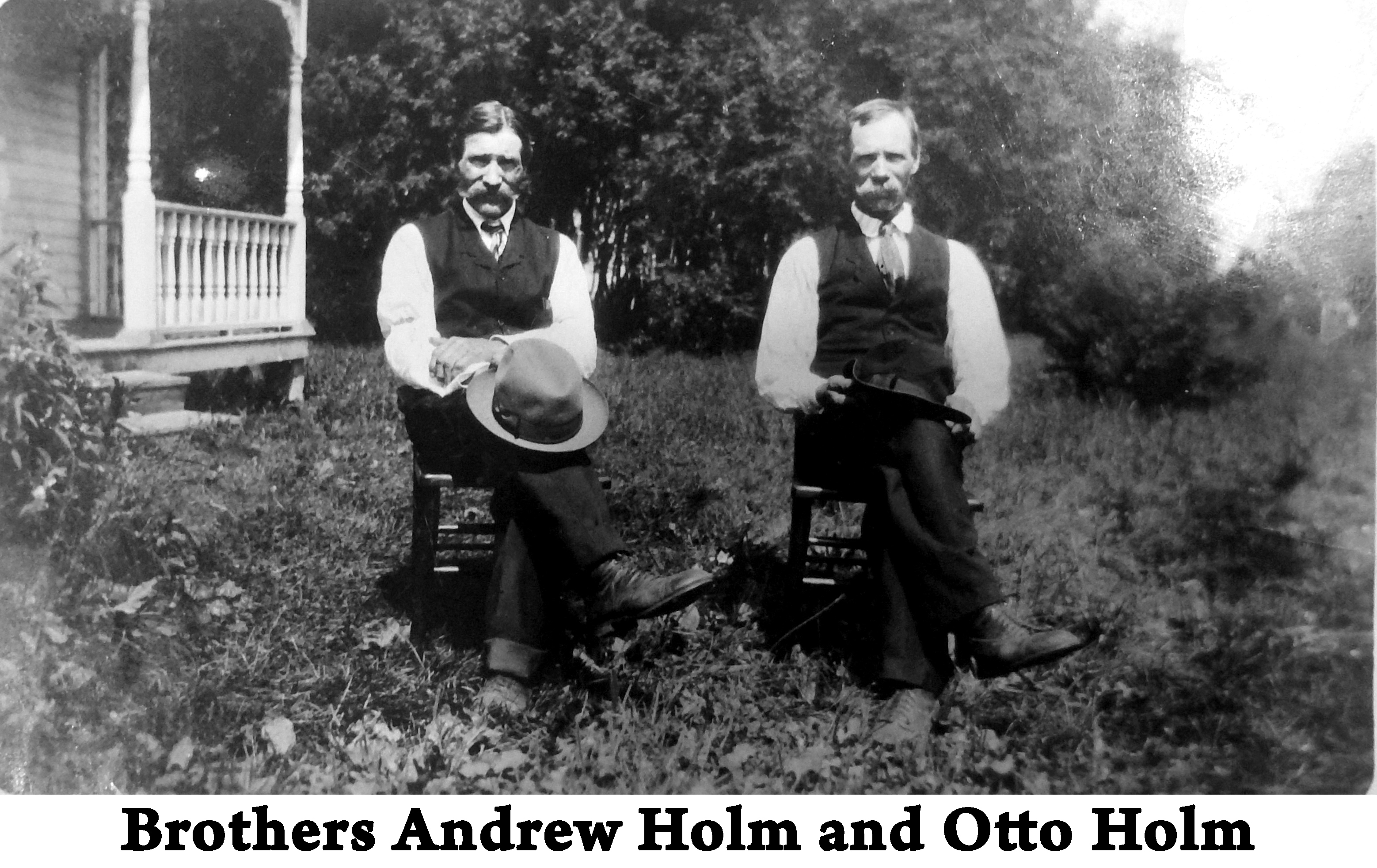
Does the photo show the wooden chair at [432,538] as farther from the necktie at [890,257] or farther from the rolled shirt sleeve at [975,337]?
the rolled shirt sleeve at [975,337]

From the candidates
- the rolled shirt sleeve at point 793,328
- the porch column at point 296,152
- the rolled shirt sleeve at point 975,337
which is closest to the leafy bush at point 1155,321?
the rolled shirt sleeve at point 975,337

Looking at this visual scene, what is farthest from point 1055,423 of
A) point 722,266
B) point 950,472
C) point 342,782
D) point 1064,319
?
point 342,782

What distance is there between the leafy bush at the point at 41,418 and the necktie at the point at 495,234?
120 centimetres

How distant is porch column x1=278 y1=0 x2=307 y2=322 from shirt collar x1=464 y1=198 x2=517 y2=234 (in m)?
0.68

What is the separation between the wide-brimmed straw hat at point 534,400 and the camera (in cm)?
253

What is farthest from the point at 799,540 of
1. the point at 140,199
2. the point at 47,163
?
the point at 47,163

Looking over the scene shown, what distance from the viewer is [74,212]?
189 inches

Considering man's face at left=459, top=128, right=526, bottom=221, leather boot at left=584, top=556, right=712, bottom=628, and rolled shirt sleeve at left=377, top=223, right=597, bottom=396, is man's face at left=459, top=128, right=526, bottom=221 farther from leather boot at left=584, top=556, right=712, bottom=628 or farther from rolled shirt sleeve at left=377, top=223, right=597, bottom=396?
leather boot at left=584, top=556, right=712, bottom=628

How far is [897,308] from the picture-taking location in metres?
2.71

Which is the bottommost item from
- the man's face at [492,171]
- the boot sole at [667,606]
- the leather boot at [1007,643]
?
the leather boot at [1007,643]

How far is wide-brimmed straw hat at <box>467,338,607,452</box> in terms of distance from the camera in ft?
8.30

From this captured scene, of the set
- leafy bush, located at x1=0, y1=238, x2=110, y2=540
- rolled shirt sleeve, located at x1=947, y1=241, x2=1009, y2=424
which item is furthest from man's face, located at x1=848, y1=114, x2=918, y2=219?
leafy bush, located at x1=0, y1=238, x2=110, y2=540
